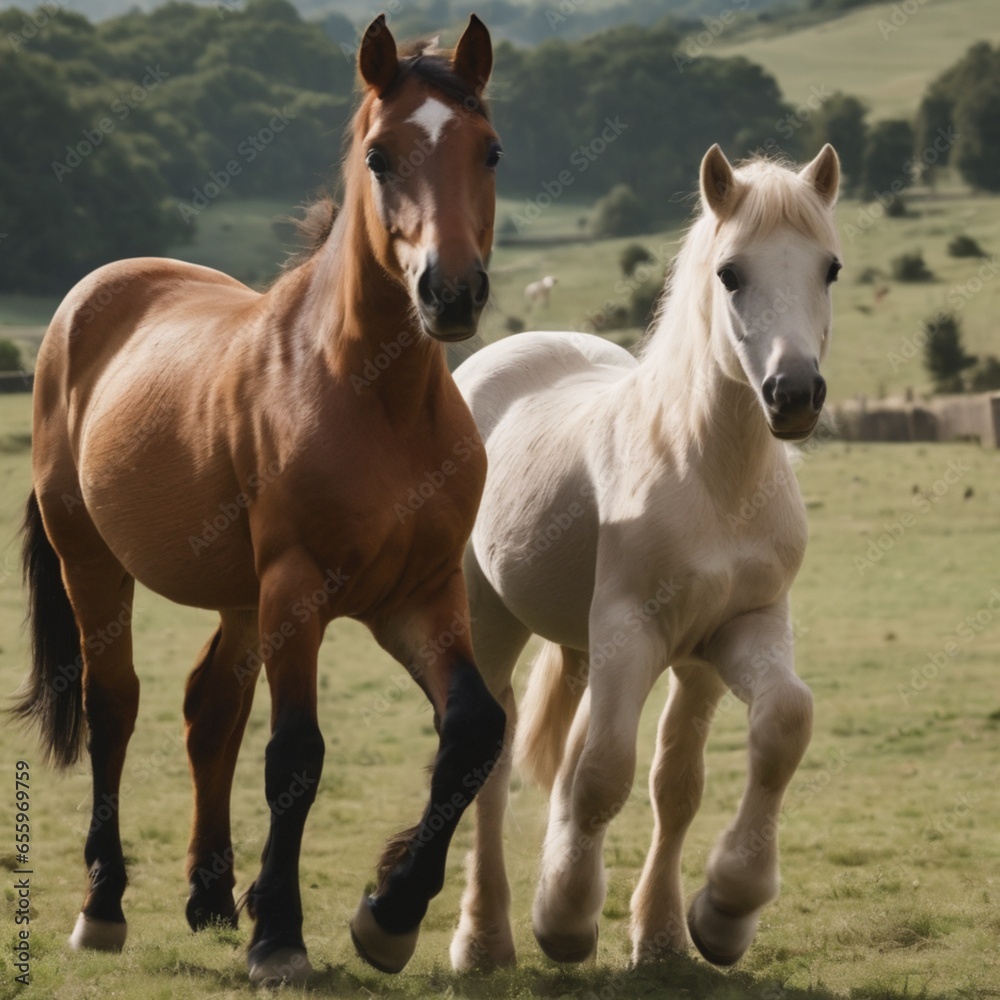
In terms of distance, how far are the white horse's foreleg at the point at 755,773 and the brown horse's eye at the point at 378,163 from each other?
6.23 ft

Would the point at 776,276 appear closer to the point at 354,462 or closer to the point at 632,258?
the point at 354,462

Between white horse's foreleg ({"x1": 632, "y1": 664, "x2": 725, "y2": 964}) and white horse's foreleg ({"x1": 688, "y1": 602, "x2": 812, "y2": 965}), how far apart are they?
1.60 feet

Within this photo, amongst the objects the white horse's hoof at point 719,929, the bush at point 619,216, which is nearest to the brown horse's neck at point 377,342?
the white horse's hoof at point 719,929

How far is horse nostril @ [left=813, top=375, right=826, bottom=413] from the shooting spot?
457cm

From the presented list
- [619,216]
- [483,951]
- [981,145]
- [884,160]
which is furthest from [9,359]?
[981,145]

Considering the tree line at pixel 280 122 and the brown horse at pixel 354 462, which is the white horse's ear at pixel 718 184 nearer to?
the brown horse at pixel 354 462

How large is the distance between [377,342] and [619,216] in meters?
72.3

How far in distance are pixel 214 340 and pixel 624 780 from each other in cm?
211

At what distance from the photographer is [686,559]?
509 cm

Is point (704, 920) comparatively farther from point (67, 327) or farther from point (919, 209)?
point (919, 209)

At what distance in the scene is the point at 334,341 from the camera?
487 cm

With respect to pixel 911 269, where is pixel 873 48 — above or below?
above

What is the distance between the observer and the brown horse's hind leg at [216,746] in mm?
5973

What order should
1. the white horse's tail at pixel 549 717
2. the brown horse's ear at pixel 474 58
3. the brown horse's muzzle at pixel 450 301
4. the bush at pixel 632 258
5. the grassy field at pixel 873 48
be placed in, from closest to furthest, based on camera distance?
the brown horse's muzzle at pixel 450 301
the brown horse's ear at pixel 474 58
the white horse's tail at pixel 549 717
the bush at pixel 632 258
the grassy field at pixel 873 48
